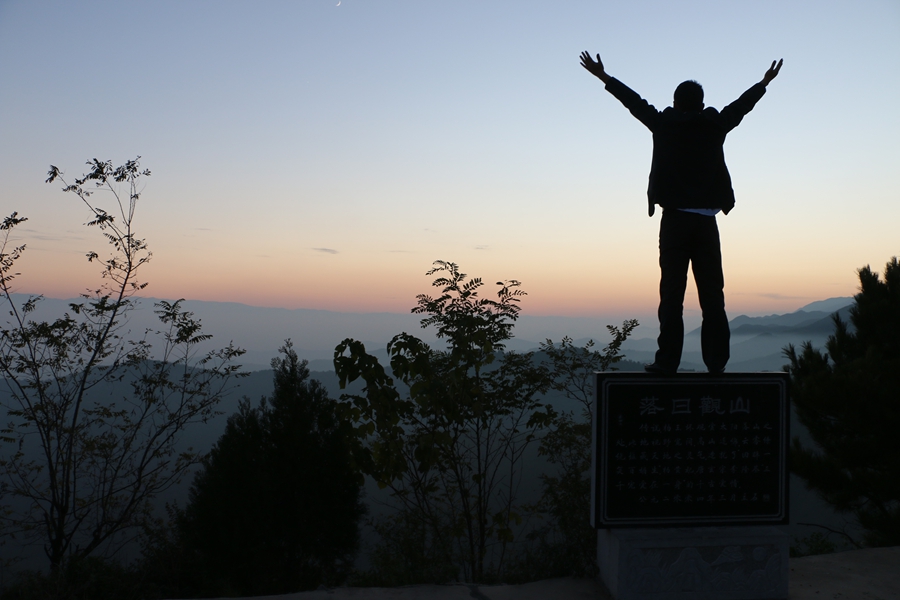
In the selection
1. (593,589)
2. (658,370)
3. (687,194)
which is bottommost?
(593,589)

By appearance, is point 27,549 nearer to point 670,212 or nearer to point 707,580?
point 707,580

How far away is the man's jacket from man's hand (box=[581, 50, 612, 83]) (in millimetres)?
58

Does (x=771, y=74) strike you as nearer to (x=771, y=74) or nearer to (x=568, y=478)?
(x=771, y=74)

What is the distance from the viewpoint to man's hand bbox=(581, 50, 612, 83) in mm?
3453

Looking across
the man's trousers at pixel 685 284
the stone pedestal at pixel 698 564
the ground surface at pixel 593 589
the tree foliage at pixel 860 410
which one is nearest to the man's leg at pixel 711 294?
the man's trousers at pixel 685 284

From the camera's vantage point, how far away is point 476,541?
17.2 feet

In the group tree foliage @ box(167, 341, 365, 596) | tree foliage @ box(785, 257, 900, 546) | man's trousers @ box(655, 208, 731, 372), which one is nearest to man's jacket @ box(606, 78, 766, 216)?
man's trousers @ box(655, 208, 731, 372)

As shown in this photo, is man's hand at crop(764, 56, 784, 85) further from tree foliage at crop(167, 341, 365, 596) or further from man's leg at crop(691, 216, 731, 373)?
tree foliage at crop(167, 341, 365, 596)

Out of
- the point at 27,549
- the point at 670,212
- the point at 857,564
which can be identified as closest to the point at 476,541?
the point at 857,564

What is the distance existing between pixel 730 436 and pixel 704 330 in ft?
2.13

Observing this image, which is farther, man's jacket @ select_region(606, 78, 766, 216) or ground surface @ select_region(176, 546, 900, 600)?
man's jacket @ select_region(606, 78, 766, 216)

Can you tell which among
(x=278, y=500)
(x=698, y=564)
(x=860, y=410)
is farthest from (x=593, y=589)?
(x=278, y=500)

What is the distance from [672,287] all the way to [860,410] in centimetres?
267

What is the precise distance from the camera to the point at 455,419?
175 inches
